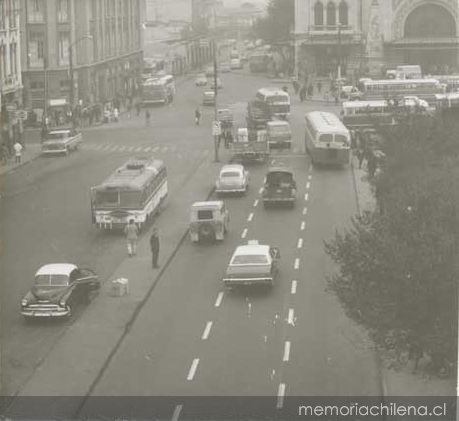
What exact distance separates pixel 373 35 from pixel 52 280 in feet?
308

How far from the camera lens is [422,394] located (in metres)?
26.9

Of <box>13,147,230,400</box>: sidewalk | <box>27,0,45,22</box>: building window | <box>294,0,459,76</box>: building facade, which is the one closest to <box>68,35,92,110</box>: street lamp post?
<box>27,0,45,22</box>: building window

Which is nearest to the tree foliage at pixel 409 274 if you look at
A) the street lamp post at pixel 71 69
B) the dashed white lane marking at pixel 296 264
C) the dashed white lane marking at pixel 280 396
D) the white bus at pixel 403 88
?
the dashed white lane marking at pixel 280 396

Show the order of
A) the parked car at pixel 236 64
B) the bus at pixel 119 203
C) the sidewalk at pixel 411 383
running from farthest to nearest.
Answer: the parked car at pixel 236 64 → the bus at pixel 119 203 → the sidewalk at pixel 411 383

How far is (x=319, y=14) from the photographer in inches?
5064

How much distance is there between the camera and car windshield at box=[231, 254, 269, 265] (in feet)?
123

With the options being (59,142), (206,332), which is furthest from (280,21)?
(206,332)

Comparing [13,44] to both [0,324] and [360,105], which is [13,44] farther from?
[0,324]

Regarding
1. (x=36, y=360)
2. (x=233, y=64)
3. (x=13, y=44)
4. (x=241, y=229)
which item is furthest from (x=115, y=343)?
(x=233, y=64)

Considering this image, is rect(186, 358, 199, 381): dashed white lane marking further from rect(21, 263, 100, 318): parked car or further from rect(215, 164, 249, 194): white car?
rect(215, 164, 249, 194): white car

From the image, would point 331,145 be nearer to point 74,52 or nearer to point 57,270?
point 57,270

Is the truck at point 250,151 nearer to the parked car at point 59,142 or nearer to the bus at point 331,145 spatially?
the bus at point 331,145

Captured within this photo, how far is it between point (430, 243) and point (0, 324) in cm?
1358

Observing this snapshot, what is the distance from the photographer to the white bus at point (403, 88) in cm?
9100
